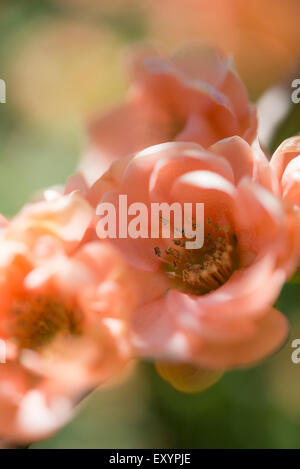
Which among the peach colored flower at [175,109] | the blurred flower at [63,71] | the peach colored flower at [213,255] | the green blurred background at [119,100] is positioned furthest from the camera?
the blurred flower at [63,71]

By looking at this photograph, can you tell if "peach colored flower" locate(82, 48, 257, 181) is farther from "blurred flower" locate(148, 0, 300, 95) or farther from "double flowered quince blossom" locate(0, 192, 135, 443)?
"blurred flower" locate(148, 0, 300, 95)

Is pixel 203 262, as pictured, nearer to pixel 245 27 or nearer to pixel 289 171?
pixel 289 171

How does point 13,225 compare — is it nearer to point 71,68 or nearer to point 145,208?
point 145,208

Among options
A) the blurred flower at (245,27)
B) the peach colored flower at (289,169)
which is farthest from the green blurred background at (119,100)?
the peach colored flower at (289,169)

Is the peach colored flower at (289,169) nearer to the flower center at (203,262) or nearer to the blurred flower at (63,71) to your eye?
the flower center at (203,262)

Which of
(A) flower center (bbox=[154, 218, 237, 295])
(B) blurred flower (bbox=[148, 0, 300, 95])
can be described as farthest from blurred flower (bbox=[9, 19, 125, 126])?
(A) flower center (bbox=[154, 218, 237, 295])
